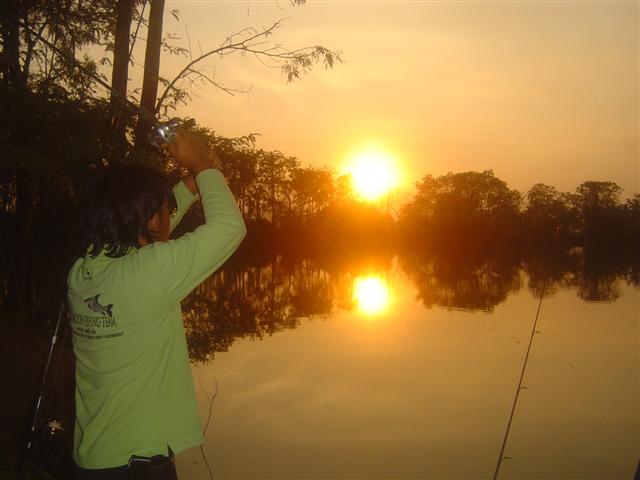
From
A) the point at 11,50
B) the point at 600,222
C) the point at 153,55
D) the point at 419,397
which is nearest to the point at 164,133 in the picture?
the point at 11,50

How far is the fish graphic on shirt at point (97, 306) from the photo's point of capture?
5.49 ft

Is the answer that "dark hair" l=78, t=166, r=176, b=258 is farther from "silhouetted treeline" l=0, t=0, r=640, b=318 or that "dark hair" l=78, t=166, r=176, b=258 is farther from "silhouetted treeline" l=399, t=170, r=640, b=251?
"silhouetted treeline" l=399, t=170, r=640, b=251

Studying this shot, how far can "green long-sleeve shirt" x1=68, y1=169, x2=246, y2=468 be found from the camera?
165cm

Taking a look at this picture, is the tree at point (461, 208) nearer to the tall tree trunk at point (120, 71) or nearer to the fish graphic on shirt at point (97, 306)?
the tall tree trunk at point (120, 71)

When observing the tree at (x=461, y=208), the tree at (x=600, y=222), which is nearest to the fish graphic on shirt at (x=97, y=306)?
the tree at (x=600, y=222)

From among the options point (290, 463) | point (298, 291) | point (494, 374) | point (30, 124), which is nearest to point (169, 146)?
point (290, 463)

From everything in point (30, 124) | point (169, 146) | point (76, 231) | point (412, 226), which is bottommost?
point (76, 231)

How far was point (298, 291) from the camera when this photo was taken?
71.1 feet

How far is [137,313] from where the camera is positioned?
168 cm

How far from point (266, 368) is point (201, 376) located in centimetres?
105

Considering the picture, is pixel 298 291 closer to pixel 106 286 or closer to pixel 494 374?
pixel 494 374

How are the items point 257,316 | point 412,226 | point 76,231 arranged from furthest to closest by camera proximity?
point 412,226 → point 257,316 → point 76,231

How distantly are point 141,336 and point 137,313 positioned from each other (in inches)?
2.7

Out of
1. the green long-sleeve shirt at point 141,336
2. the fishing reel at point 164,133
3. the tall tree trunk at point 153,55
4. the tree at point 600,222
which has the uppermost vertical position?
the tree at point 600,222
